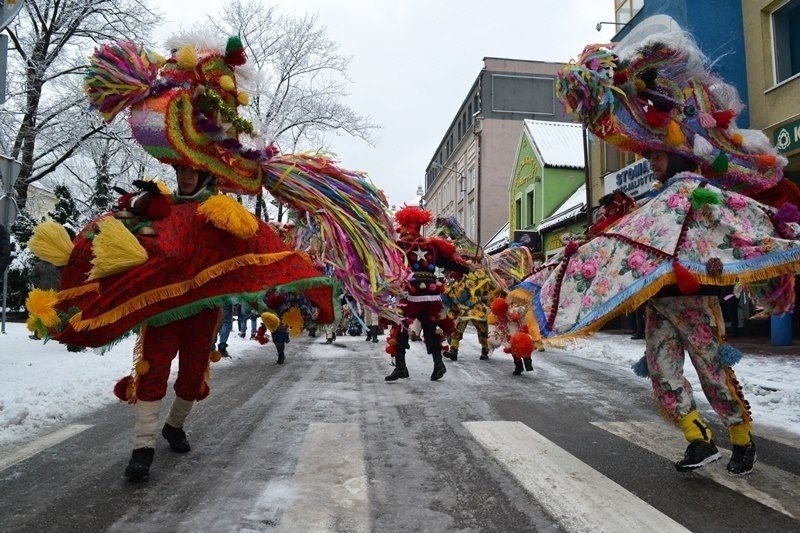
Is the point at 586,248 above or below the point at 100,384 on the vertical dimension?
above

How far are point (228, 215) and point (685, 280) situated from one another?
2.39m

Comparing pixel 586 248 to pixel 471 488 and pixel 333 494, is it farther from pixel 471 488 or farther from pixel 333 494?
pixel 333 494

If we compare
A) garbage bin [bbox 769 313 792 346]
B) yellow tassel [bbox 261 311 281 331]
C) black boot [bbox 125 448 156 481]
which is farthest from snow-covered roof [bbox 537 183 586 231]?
black boot [bbox 125 448 156 481]

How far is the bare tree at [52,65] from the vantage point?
14.6m

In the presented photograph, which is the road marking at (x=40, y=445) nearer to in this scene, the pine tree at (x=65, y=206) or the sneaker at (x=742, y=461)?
the sneaker at (x=742, y=461)

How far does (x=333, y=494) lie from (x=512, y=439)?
1.62 meters

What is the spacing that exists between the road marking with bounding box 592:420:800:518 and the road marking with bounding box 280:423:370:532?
191 cm

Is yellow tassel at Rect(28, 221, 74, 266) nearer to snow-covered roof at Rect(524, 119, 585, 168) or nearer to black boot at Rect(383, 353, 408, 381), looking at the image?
black boot at Rect(383, 353, 408, 381)

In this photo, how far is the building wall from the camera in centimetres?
1033

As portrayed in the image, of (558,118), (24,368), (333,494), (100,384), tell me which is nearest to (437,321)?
Answer: (100,384)

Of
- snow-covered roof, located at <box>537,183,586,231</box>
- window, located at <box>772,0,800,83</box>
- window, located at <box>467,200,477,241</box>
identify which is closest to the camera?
window, located at <box>772,0,800,83</box>

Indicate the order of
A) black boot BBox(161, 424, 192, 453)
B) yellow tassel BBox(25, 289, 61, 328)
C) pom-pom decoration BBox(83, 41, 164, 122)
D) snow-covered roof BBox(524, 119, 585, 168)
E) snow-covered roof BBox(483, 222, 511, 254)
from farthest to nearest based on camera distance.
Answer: snow-covered roof BBox(483, 222, 511, 254), snow-covered roof BBox(524, 119, 585, 168), black boot BBox(161, 424, 192, 453), pom-pom decoration BBox(83, 41, 164, 122), yellow tassel BBox(25, 289, 61, 328)

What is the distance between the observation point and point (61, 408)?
5172 mm

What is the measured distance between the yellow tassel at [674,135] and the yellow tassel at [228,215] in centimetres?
246
